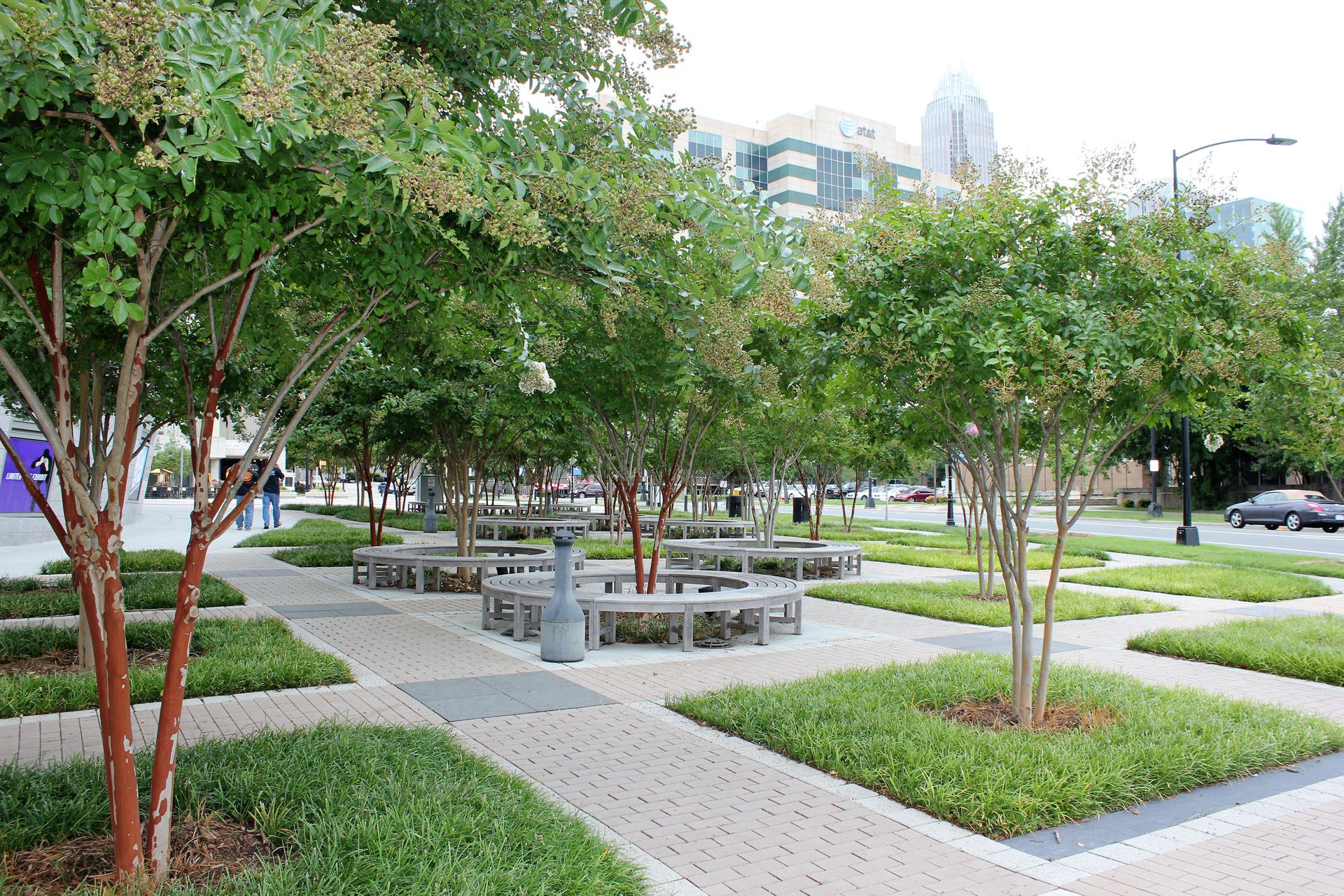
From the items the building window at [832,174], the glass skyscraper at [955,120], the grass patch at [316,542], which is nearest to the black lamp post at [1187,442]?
the grass patch at [316,542]

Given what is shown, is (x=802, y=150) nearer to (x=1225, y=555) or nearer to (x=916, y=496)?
(x=916, y=496)

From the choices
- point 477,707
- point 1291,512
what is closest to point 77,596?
point 477,707

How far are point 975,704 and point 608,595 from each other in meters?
4.05

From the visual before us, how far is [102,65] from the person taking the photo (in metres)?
2.61

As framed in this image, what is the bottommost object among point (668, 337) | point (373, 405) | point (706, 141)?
point (668, 337)

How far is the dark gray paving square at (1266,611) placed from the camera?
11.8 meters

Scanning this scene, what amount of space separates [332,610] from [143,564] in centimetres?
603

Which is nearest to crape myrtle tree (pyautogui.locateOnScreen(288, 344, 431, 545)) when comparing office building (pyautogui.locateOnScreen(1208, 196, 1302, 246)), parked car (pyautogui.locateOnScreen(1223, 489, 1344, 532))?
office building (pyautogui.locateOnScreen(1208, 196, 1302, 246))

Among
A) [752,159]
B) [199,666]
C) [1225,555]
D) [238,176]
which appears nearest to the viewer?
[238,176]

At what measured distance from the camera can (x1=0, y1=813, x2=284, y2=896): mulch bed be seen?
140 inches

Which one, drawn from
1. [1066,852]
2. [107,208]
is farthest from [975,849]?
[107,208]

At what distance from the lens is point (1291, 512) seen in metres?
33.6

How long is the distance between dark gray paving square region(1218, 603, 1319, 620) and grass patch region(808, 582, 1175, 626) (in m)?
0.82

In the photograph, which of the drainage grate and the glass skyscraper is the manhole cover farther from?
the glass skyscraper
